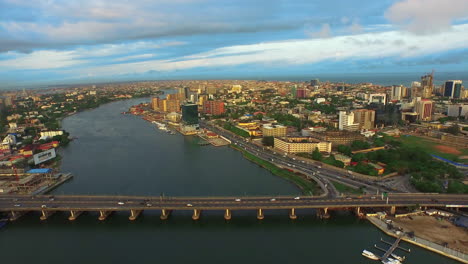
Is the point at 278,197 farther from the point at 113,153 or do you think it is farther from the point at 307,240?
the point at 113,153

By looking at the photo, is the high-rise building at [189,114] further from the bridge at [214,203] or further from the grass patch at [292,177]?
the bridge at [214,203]

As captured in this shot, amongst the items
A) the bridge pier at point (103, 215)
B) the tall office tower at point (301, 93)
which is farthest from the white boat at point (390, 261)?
the tall office tower at point (301, 93)

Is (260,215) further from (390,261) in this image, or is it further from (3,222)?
(3,222)

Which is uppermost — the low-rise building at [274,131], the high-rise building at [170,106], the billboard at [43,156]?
the high-rise building at [170,106]

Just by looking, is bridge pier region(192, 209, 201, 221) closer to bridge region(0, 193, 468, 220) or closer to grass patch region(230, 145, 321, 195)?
bridge region(0, 193, 468, 220)

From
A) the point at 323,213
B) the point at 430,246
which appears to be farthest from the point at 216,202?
Result: the point at 430,246

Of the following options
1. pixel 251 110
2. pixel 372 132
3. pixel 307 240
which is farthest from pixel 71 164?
pixel 251 110

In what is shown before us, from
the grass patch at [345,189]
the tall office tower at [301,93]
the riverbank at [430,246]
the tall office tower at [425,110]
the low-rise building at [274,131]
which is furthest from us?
the tall office tower at [301,93]
